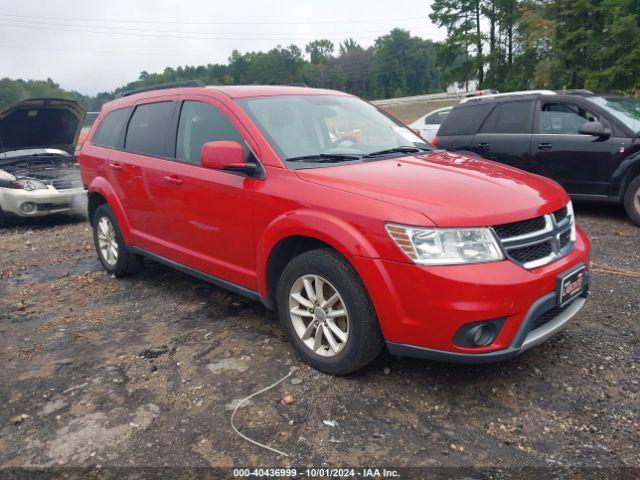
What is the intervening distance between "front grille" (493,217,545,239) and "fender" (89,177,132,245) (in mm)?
3492

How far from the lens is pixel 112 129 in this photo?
5.42m

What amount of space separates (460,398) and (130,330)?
8.43 ft

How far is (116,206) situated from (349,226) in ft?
9.85

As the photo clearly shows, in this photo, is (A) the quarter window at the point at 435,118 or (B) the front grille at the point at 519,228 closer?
(B) the front grille at the point at 519,228

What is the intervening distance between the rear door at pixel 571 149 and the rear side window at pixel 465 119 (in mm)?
887

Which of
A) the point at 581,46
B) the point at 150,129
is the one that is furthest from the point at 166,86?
the point at 581,46

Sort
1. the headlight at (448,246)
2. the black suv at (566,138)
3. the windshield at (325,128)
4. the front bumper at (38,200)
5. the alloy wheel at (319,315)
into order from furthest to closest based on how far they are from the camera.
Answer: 1. the front bumper at (38,200)
2. the black suv at (566,138)
3. the windshield at (325,128)
4. the alloy wheel at (319,315)
5. the headlight at (448,246)

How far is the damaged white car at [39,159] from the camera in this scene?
855 cm

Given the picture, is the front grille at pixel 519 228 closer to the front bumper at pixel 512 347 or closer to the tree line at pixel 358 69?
the front bumper at pixel 512 347

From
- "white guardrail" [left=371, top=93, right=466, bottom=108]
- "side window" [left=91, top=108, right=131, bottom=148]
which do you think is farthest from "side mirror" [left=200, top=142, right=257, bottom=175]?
"white guardrail" [left=371, top=93, right=466, bottom=108]

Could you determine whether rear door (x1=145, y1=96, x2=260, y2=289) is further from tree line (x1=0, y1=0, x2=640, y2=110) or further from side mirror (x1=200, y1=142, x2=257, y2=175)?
tree line (x1=0, y1=0, x2=640, y2=110)

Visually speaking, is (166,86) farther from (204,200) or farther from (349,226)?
(349,226)

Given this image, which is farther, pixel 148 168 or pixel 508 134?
pixel 508 134

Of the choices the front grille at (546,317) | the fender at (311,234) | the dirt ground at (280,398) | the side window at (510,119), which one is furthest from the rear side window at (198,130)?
the side window at (510,119)
